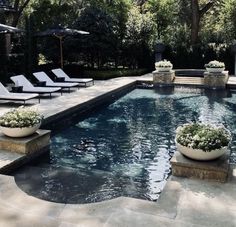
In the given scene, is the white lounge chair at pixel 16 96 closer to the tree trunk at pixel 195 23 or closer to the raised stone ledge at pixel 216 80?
the raised stone ledge at pixel 216 80

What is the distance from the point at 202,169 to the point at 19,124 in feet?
10.2

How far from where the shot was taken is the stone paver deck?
3.83 metres

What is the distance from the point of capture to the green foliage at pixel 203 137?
4938mm

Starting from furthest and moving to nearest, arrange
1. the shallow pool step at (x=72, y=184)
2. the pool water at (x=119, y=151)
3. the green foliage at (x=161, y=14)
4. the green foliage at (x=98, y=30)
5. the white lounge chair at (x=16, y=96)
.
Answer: the green foliage at (x=161, y=14)
the green foliage at (x=98, y=30)
the white lounge chair at (x=16, y=96)
the pool water at (x=119, y=151)
the shallow pool step at (x=72, y=184)

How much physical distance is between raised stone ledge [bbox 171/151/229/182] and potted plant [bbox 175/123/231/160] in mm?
94

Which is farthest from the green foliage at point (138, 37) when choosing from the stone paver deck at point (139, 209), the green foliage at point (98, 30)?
the stone paver deck at point (139, 209)

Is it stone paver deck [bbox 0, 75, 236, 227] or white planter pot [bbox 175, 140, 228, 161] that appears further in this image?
white planter pot [bbox 175, 140, 228, 161]

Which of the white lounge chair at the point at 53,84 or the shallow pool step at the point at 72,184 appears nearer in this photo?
the shallow pool step at the point at 72,184

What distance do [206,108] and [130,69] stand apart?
860 cm

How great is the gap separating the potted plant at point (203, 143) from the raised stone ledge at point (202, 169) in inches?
3.7

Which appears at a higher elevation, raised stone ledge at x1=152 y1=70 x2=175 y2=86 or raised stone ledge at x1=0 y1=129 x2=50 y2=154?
raised stone ledge at x1=152 y1=70 x2=175 y2=86

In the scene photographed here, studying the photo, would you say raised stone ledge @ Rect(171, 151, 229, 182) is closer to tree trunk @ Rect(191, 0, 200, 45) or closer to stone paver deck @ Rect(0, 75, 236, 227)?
stone paver deck @ Rect(0, 75, 236, 227)

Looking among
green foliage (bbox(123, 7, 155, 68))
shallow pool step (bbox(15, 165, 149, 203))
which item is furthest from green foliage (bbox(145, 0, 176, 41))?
shallow pool step (bbox(15, 165, 149, 203))

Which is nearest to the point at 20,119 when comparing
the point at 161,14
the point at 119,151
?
the point at 119,151
